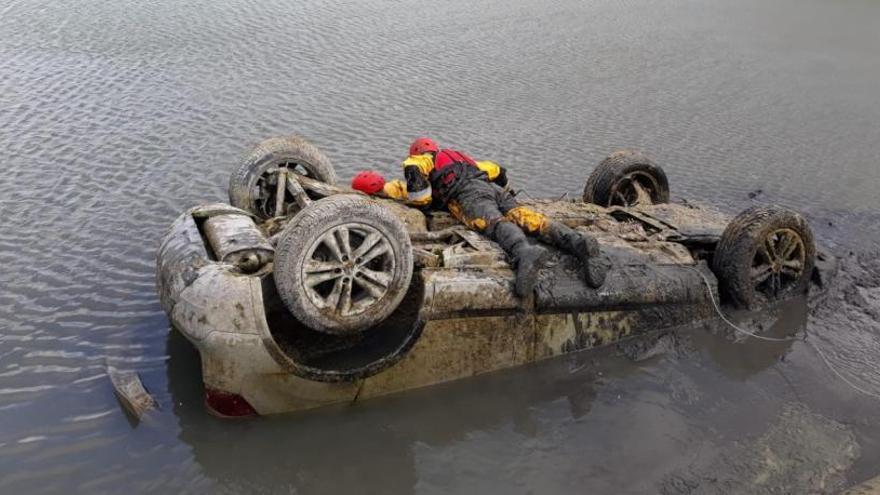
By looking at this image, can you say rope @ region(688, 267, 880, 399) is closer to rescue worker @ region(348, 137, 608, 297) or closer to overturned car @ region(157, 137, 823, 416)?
overturned car @ region(157, 137, 823, 416)

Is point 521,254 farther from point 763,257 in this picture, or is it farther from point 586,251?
point 763,257

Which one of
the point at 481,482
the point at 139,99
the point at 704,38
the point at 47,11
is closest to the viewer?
the point at 481,482

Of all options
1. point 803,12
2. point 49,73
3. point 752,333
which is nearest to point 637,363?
point 752,333

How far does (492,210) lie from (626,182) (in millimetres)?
2733

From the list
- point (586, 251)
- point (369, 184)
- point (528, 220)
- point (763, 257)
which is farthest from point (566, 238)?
point (763, 257)

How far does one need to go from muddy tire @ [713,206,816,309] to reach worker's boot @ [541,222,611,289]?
144cm

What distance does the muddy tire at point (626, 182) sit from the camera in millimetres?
9102

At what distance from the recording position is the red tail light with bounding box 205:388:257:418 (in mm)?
5797

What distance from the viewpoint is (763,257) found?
7.79 metres

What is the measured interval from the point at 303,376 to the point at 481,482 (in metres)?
1.56

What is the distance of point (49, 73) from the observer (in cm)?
1380

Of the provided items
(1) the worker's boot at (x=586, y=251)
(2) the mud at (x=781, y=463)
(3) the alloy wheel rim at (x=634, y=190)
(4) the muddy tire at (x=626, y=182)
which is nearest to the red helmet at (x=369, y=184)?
(1) the worker's boot at (x=586, y=251)

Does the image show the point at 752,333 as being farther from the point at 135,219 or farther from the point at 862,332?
the point at 135,219

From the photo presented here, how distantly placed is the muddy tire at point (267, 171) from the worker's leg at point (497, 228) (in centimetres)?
159
